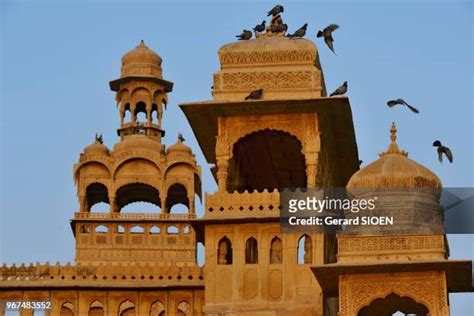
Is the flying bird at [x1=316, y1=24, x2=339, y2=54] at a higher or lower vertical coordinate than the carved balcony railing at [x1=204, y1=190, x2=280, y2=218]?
higher

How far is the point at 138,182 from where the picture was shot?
5134 cm

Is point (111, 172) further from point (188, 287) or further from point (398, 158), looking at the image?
point (398, 158)

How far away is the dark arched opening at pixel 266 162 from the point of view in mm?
43875

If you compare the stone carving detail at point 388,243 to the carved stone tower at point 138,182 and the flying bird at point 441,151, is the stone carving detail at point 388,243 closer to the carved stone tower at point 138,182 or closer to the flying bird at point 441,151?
the flying bird at point 441,151

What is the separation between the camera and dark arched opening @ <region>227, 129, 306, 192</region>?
43875 millimetres

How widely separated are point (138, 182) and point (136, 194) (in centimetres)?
171

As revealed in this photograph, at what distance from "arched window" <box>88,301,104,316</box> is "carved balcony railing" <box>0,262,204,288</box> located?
2.99 feet

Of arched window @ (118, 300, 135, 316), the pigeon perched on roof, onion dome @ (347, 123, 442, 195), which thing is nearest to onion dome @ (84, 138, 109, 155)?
arched window @ (118, 300, 135, 316)

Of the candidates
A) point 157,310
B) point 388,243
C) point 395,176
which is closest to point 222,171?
point 395,176

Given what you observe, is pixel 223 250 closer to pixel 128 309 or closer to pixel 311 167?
pixel 311 167

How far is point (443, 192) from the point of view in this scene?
39.2 meters

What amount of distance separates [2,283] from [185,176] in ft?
27.5

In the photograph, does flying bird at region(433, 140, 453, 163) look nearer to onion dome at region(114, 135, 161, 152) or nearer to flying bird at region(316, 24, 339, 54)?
flying bird at region(316, 24, 339, 54)
